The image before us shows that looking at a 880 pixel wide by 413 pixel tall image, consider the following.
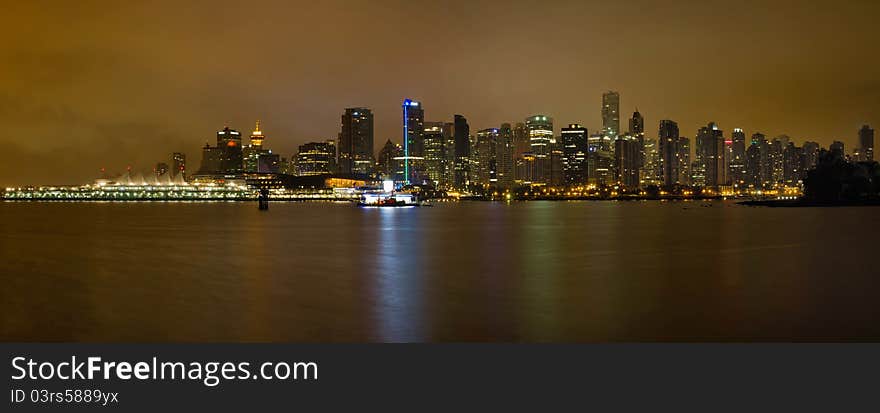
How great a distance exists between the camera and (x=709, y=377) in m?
9.68

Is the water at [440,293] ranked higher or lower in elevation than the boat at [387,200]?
lower

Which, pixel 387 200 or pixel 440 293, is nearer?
pixel 440 293

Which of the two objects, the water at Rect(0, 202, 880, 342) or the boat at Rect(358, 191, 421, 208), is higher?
the boat at Rect(358, 191, 421, 208)

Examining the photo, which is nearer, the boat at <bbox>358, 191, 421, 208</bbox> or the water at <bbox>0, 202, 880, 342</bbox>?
the water at <bbox>0, 202, 880, 342</bbox>

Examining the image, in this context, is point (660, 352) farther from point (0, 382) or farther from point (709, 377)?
point (0, 382)

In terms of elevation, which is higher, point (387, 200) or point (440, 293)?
point (387, 200)

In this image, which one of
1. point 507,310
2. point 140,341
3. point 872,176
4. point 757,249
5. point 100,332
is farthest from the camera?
point 872,176

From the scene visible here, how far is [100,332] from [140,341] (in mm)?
1454

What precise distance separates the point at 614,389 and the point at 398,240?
104ft

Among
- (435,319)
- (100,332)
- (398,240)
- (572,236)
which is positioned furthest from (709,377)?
(572,236)

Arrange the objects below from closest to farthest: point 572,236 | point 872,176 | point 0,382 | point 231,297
→ point 0,382
point 231,297
point 572,236
point 872,176

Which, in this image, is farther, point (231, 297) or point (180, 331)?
point (231, 297)

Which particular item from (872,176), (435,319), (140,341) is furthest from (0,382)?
(872,176)

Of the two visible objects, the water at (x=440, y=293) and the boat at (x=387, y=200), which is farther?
the boat at (x=387, y=200)
